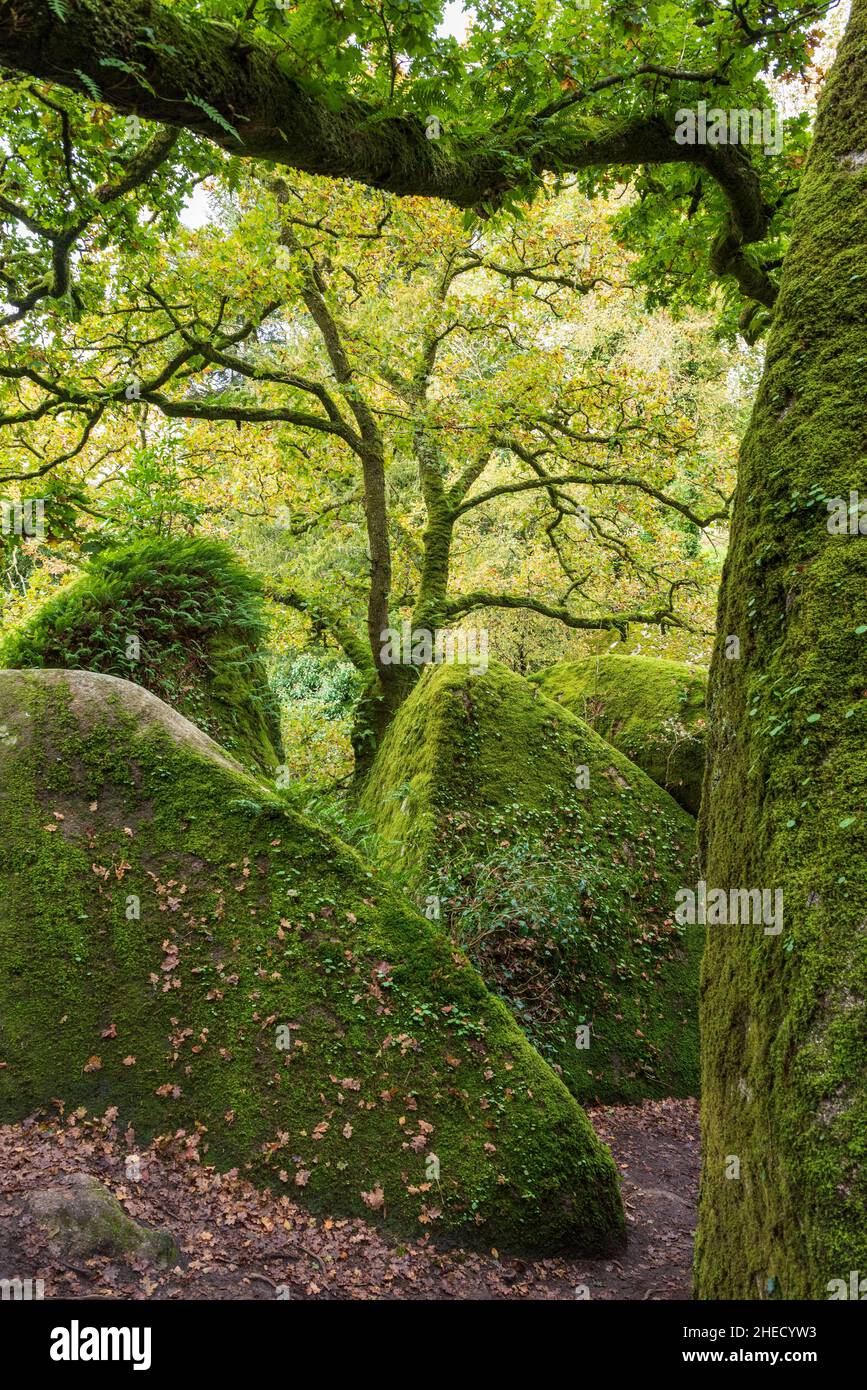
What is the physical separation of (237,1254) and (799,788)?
380 cm

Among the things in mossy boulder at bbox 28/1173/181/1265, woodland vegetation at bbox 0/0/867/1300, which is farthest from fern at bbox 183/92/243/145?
mossy boulder at bbox 28/1173/181/1265

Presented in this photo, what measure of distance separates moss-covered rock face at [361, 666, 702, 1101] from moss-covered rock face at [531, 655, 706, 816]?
59 centimetres

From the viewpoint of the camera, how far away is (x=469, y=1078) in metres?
5.53

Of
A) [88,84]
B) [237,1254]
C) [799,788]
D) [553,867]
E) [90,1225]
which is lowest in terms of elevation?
[237,1254]

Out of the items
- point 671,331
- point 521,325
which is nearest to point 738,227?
point 521,325

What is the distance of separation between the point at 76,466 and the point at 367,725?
5.87 m

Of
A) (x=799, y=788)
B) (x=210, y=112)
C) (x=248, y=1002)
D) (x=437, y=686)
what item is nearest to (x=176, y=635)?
(x=437, y=686)

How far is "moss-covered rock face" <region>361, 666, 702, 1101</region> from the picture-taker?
7.87 m

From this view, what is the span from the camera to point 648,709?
39.3ft

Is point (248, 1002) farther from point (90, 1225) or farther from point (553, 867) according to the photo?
point (553, 867)

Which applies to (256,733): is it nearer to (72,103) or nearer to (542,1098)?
(542,1098)

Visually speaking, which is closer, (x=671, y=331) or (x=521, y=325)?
(x=521, y=325)

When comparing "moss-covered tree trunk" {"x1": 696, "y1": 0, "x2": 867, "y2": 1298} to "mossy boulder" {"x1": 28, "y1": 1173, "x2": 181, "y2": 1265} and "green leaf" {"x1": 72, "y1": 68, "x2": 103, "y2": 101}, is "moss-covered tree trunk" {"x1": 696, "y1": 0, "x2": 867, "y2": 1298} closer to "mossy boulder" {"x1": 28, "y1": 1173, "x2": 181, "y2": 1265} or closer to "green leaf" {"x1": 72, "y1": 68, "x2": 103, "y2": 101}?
"mossy boulder" {"x1": 28, "y1": 1173, "x2": 181, "y2": 1265}

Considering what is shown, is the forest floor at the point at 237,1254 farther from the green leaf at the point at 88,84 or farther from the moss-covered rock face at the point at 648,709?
the moss-covered rock face at the point at 648,709
